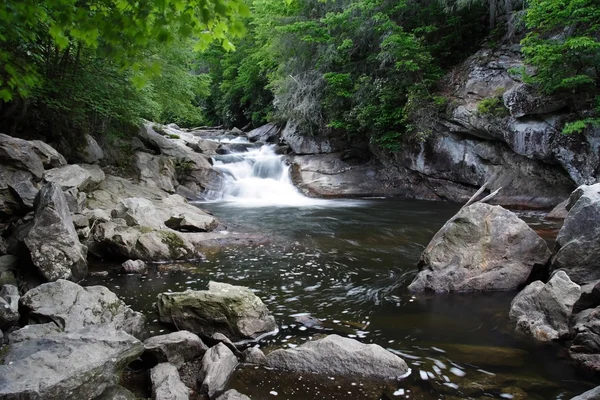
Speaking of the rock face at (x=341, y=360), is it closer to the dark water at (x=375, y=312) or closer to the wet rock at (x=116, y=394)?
the dark water at (x=375, y=312)

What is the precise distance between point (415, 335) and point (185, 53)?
13873 mm

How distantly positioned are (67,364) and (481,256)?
6297 mm

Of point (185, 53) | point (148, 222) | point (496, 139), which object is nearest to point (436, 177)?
point (496, 139)

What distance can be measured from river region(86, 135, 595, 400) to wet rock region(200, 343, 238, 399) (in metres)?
0.15

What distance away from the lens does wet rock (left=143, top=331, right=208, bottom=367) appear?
4.51 metres

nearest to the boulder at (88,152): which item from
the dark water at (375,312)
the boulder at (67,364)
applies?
the dark water at (375,312)

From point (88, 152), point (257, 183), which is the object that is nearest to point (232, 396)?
point (88, 152)

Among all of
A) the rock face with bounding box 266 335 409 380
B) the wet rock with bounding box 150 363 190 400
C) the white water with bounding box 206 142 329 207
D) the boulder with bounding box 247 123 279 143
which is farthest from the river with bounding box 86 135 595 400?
the boulder with bounding box 247 123 279 143

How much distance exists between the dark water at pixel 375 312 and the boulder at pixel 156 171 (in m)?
6.04

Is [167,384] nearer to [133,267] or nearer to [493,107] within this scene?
[133,267]

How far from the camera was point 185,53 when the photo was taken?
15648 millimetres

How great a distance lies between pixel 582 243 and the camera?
6527 mm

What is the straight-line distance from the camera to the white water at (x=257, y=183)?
62.8ft

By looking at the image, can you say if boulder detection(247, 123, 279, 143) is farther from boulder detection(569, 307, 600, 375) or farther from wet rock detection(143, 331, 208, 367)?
boulder detection(569, 307, 600, 375)
